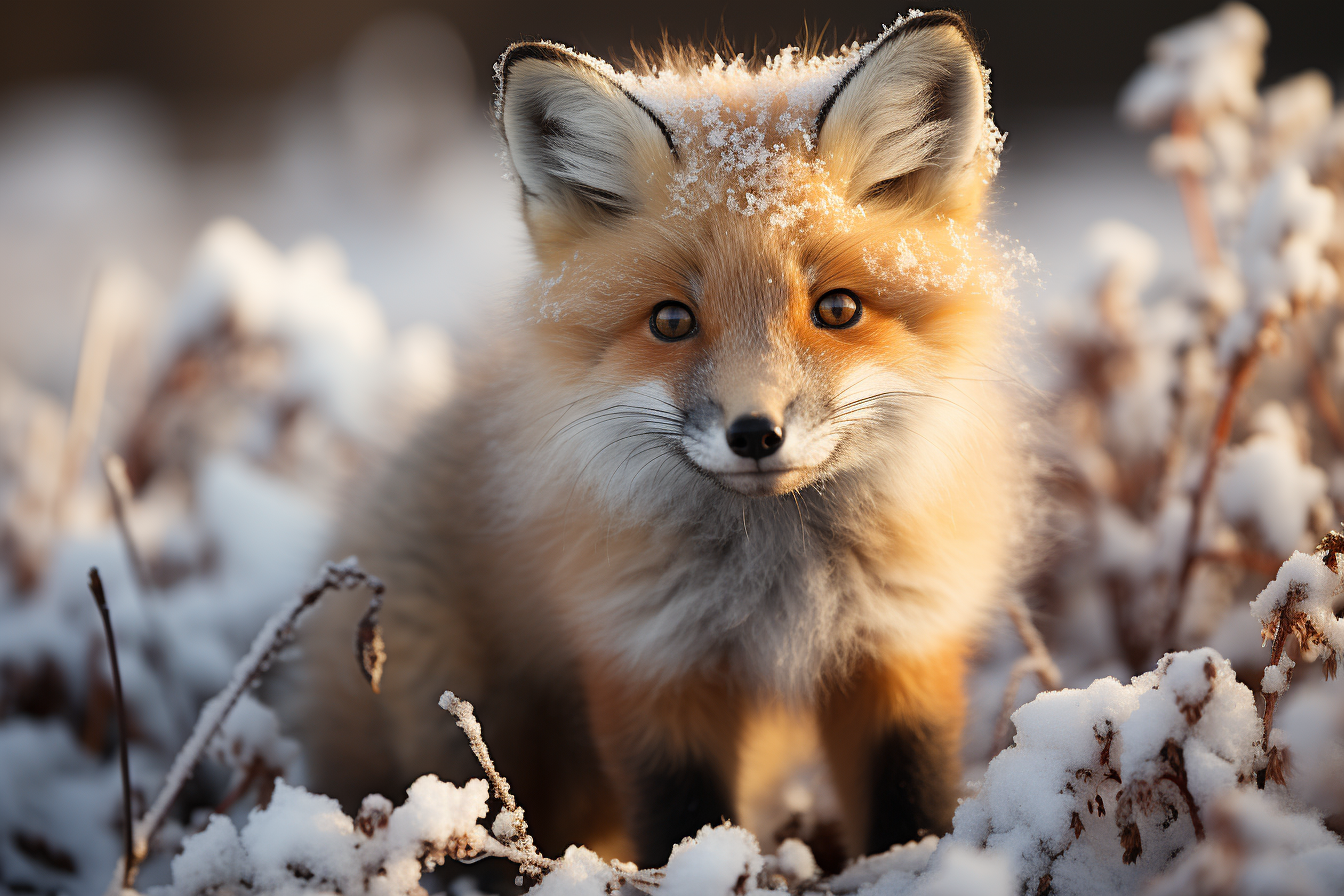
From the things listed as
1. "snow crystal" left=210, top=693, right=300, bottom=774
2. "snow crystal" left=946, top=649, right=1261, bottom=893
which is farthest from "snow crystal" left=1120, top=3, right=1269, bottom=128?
"snow crystal" left=210, top=693, right=300, bottom=774

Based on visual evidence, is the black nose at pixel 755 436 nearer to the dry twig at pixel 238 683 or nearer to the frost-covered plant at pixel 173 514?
the dry twig at pixel 238 683

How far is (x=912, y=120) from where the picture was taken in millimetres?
1329

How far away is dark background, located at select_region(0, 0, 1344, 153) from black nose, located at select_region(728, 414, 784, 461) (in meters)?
3.09

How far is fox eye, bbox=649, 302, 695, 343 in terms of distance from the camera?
1264mm

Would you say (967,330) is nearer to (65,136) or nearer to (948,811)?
(948,811)

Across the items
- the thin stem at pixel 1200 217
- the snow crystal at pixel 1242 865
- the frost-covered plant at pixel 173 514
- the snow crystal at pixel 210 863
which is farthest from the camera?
the thin stem at pixel 1200 217

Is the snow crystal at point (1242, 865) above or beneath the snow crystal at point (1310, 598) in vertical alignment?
beneath

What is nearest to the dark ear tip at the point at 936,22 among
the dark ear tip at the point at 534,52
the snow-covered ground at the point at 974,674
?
the snow-covered ground at the point at 974,674

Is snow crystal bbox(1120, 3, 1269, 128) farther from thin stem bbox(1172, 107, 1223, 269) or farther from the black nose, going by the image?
the black nose

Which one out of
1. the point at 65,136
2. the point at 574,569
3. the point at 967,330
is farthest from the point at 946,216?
the point at 65,136

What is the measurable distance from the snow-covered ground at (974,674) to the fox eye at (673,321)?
504mm

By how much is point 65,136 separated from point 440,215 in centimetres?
351

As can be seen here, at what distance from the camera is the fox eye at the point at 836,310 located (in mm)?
1246

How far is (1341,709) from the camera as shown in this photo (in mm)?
802
